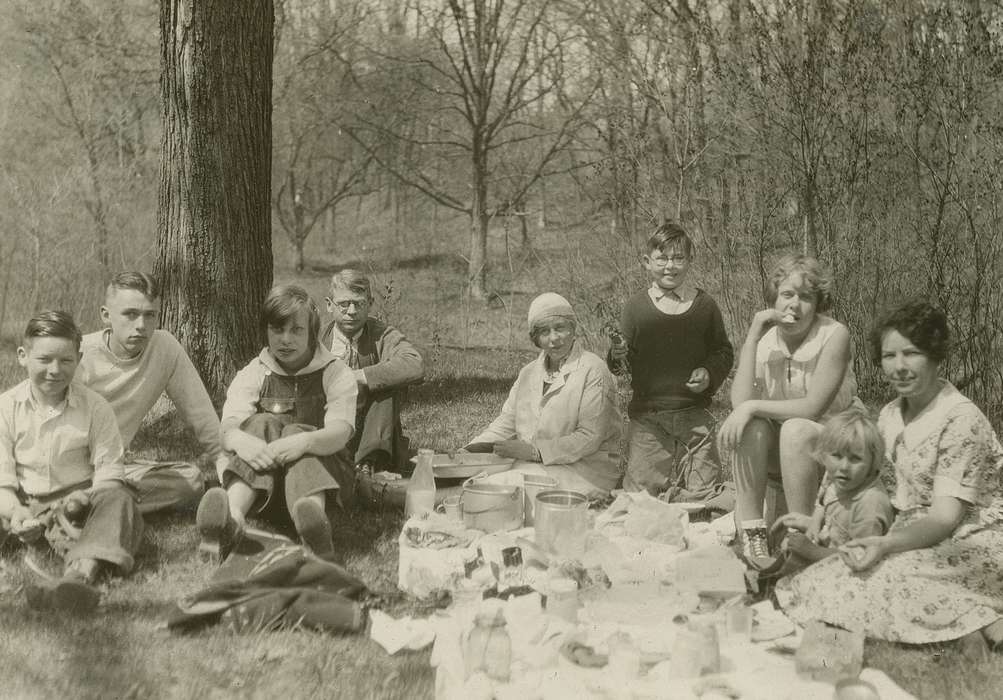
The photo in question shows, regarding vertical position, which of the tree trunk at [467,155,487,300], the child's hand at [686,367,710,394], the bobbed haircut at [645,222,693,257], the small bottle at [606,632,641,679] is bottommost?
the small bottle at [606,632,641,679]

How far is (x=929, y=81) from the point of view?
5.82 metres

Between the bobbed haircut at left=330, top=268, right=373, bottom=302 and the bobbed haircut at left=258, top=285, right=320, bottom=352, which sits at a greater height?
the bobbed haircut at left=330, top=268, right=373, bottom=302

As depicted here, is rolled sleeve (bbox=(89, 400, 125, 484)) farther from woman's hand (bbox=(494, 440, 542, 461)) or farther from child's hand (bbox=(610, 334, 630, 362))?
child's hand (bbox=(610, 334, 630, 362))

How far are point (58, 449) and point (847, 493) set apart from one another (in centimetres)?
297

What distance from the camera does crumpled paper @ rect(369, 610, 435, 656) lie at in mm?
2975

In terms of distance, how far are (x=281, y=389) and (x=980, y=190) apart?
170 inches

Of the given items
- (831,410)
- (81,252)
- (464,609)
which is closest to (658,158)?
(831,410)

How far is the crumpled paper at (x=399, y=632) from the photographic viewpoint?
9.76ft

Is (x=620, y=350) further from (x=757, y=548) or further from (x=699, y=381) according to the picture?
(x=757, y=548)

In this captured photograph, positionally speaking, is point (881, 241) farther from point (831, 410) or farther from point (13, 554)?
point (13, 554)

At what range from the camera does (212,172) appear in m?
5.72

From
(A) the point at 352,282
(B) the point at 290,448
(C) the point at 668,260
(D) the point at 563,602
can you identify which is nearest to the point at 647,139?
(C) the point at 668,260

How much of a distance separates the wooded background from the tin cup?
2563 millimetres

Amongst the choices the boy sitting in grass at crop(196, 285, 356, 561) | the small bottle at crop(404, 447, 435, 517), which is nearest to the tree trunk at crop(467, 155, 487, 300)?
the boy sitting in grass at crop(196, 285, 356, 561)
